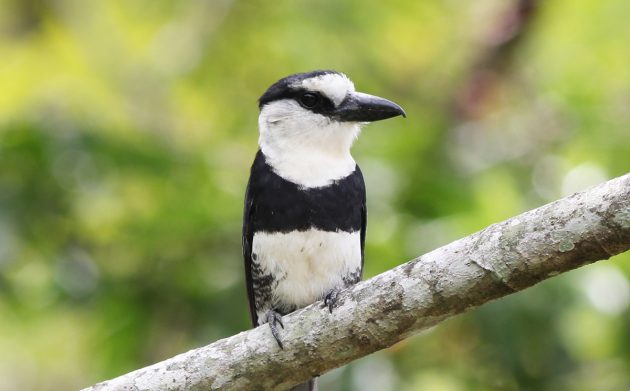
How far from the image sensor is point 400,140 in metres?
4.57

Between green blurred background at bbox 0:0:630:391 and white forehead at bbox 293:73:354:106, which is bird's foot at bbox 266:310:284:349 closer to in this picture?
green blurred background at bbox 0:0:630:391

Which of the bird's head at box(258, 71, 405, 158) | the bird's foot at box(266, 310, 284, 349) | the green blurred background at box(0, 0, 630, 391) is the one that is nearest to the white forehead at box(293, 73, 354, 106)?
the bird's head at box(258, 71, 405, 158)

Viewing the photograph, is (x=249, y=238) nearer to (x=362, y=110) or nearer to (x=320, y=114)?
(x=320, y=114)

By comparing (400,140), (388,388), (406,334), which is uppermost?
(400,140)

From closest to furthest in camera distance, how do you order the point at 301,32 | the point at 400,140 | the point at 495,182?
the point at 495,182 < the point at 400,140 < the point at 301,32

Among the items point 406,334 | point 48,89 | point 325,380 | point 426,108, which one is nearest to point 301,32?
point 426,108

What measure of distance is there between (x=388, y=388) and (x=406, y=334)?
121 centimetres

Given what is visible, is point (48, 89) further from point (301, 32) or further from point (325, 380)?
point (325, 380)

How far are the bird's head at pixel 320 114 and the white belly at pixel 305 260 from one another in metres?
0.37

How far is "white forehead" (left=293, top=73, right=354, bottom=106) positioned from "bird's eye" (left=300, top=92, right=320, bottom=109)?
0.03 meters

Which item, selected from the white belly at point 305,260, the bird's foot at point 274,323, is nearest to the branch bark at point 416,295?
the bird's foot at point 274,323

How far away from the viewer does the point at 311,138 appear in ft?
13.0

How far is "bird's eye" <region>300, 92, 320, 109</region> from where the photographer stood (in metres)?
4.00

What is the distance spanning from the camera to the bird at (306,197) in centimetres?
377
